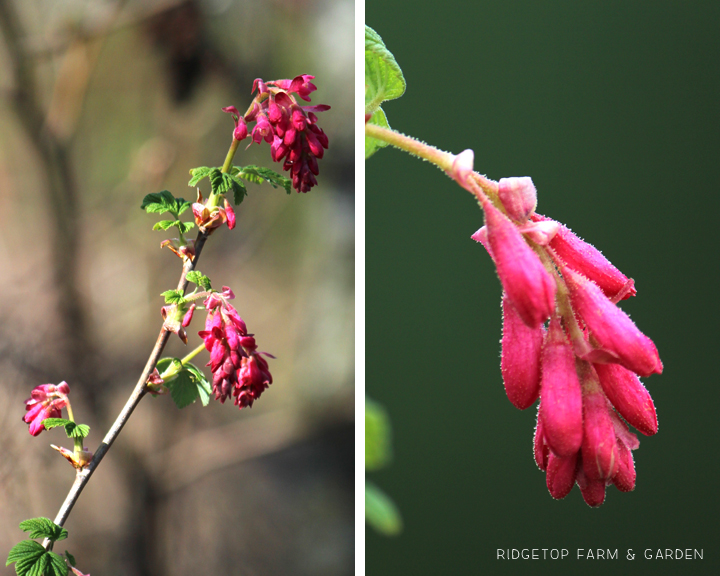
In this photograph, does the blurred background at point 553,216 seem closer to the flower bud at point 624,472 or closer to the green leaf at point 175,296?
the green leaf at point 175,296

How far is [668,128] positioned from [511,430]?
151 cm

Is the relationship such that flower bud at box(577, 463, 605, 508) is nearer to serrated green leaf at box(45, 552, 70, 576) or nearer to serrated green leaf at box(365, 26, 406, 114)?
serrated green leaf at box(365, 26, 406, 114)

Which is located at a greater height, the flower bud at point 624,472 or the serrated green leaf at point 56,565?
the flower bud at point 624,472

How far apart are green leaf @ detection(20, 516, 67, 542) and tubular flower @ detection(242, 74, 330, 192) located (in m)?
0.52

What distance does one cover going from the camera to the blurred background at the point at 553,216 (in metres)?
2.75

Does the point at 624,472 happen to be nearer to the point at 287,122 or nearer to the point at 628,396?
the point at 628,396

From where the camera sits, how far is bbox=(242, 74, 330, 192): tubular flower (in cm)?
77

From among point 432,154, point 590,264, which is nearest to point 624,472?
point 590,264

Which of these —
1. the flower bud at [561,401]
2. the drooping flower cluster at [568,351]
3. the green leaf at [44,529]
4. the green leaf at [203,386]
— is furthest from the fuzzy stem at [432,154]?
the green leaf at [44,529]

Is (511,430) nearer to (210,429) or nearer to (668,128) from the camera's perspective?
(668,128)

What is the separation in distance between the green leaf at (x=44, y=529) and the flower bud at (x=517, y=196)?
0.66m

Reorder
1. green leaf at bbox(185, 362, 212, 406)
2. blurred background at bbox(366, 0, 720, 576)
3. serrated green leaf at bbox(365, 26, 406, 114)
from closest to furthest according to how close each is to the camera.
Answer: serrated green leaf at bbox(365, 26, 406, 114), green leaf at bbox(185, 362, 212, 406), blurred background at bbox(366, 0, 720, 576)

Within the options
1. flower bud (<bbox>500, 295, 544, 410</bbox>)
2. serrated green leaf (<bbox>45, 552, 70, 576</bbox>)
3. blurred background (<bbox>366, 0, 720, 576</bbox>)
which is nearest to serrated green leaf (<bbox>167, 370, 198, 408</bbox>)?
serrated green leaf (<bbox>45, 552, 70, 576</bbox>)

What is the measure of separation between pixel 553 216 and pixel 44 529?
7.86ft
